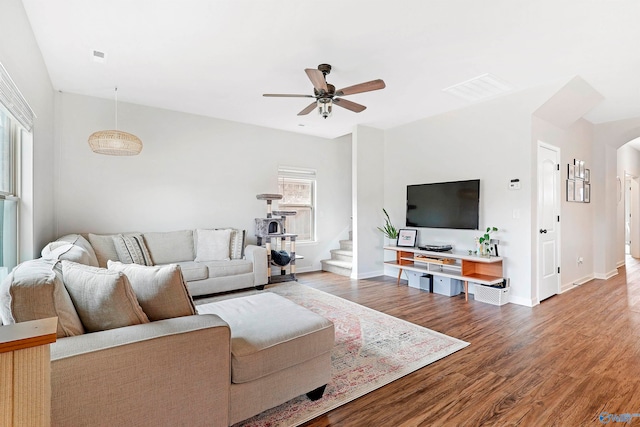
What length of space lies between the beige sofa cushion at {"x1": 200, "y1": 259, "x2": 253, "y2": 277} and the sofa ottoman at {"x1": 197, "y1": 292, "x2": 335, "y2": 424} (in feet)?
7.30

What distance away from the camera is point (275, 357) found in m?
1.74

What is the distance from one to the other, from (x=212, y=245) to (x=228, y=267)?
452 mm

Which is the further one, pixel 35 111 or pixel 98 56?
pixel 98 56

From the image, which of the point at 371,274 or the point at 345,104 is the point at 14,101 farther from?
the point at 371,274

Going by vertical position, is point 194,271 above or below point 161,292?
below

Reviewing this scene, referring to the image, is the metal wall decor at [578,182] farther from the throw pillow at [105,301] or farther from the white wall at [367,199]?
the throw pillow at [105,301]

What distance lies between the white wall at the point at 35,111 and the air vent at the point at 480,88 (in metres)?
4.05

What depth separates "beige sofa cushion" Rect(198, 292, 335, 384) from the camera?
1660 mm

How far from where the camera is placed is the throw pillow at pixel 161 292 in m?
1.66

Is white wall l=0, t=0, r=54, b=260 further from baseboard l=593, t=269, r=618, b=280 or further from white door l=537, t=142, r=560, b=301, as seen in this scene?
baseboard l=593, t=269, r=618, b=280

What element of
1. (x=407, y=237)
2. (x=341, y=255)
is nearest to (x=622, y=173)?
(x=407, y=237)

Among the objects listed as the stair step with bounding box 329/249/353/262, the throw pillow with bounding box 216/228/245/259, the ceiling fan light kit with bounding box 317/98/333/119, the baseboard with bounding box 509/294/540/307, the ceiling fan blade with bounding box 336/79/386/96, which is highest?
the ceiling fan blade with bounding box 336/79/386/96

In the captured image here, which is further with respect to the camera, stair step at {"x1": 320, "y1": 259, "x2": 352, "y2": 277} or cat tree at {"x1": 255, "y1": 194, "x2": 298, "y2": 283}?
stair step at {"x1": 320, "y1": 259, "x2": 352, "y2": 277}

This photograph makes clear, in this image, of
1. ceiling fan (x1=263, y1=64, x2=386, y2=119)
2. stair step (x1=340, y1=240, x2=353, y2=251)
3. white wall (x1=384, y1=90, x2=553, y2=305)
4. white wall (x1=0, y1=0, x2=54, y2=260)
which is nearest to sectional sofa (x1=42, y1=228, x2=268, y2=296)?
white wall (x1=0, y1=0, x2=54, y2=260)
